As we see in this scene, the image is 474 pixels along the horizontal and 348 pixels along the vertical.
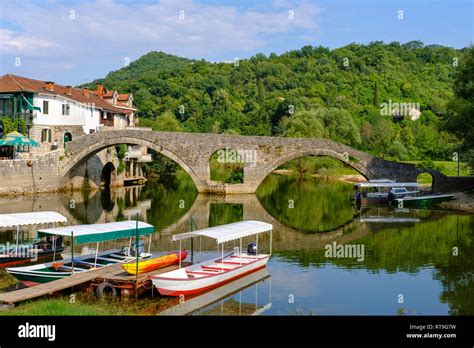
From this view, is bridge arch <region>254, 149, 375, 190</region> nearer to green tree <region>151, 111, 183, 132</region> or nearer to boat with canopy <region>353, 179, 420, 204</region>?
boat with canopy <region>353, 179, 420, 204</region>

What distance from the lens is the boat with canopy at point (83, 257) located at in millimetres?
16281

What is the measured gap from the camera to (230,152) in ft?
143

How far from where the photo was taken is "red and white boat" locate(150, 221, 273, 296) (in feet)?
51.2

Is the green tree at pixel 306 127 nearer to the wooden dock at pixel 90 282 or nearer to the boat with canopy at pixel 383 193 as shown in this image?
the boat with canopy at pixel 383 193

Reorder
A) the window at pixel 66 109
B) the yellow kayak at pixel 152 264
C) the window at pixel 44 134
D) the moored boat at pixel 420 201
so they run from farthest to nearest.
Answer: the window at pixel 66 109 → the window at pixel 44 134 → the moored boat at pixel 420 201 → the yellow kayak at pixel 152 264

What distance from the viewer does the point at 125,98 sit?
6047 cm

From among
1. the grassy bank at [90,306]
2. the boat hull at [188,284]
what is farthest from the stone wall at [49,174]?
the boat hull at [188,284]

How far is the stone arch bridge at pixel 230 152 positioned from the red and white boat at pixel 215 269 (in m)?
22.7

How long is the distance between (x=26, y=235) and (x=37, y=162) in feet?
55.2

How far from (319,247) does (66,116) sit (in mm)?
29542

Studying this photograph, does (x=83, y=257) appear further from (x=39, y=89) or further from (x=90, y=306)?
(x=39, y=89)

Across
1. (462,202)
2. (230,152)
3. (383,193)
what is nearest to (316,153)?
(230,152)

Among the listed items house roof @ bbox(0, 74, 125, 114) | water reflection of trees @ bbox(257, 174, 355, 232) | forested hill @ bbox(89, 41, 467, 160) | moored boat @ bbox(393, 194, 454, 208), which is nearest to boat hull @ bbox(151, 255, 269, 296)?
water reflection of trees @ bbox(257, 174, 355, 232)
